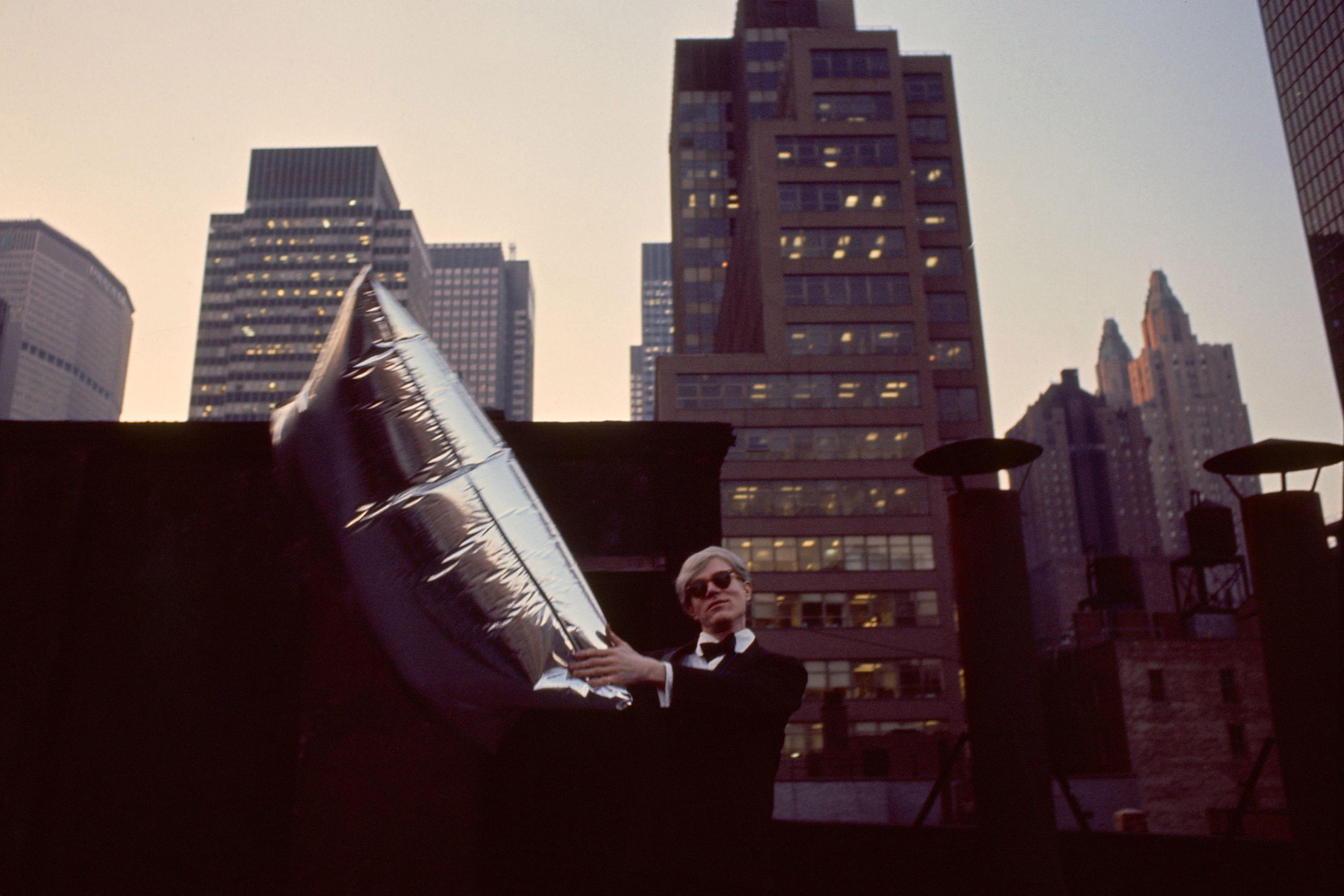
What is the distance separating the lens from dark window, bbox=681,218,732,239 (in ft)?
304

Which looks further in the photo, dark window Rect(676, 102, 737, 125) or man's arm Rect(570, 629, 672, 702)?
dark window Rect(676, 102, 737, 125)

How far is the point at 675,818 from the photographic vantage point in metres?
2.65

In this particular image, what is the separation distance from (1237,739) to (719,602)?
141 ft

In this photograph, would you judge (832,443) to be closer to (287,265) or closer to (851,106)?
(851,106)

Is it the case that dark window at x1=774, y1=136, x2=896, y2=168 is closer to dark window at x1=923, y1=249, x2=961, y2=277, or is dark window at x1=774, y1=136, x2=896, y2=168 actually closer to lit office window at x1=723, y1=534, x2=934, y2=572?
dark window at x1=923, y1=249, x2=961, y2=277

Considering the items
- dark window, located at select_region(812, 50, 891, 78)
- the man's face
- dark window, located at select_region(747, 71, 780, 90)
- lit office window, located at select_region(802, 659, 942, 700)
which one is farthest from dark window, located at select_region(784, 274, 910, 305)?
the man's face

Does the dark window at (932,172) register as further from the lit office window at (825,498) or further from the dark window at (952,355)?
the lit office window at (825,498)

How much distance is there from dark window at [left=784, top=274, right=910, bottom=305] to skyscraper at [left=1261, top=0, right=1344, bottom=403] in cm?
6238

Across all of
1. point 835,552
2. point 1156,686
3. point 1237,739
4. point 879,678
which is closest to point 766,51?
point 835,552

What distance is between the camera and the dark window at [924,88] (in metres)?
68.9

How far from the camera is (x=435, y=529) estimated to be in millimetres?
2621

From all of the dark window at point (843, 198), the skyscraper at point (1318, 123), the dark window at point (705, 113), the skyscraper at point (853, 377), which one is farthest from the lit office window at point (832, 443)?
the skyscraper at point (1318, 123)

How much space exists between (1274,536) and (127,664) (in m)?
14.4

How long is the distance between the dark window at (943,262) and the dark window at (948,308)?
1.73 m
